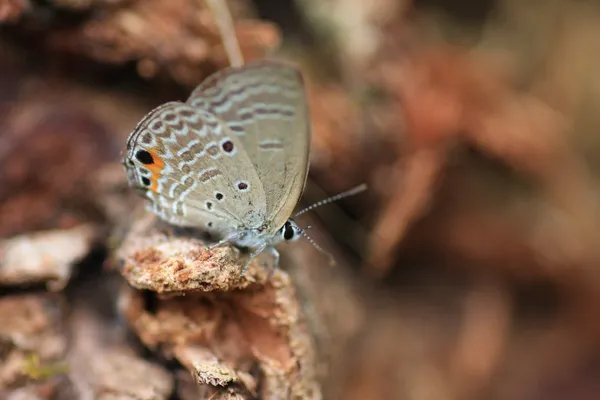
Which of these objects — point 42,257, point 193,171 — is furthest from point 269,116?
point 42,257

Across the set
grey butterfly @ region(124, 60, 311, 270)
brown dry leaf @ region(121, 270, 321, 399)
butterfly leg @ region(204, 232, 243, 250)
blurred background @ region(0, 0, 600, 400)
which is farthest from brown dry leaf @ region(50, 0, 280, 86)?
brown dry leaf @ region(121, 270, 321, 399)

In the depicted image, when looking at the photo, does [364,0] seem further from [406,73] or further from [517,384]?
[517,384]

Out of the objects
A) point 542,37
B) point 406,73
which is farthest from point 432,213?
point 542,37

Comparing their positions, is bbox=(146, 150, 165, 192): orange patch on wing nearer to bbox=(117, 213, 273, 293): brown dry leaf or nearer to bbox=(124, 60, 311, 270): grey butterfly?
bbox=(124, 60, 311, 270): grey butterfly

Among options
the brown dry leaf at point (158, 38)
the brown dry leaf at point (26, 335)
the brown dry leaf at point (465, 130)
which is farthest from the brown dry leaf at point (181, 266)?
the brown dry leaf at point (465, 130)

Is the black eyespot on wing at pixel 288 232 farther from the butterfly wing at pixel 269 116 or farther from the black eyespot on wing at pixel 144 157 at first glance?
the black eyespot on wing at pixel 144 157

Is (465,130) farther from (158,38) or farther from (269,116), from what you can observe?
(158,38)

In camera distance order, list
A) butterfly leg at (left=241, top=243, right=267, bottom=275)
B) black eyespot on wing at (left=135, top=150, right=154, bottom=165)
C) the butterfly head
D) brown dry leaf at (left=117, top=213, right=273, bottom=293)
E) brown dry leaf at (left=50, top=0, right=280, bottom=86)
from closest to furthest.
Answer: brown dry leaf at (left=117, top=213, right=273, bottom=293)
butterfly leg at (left=241, top=243, right=267, bottom=275)
black eyespot on wing at (left=135, top=150, right=154, bottom=165)
the butterfly head
brown dry leaf at (left=50, top=0, right=280, bottom=86)
